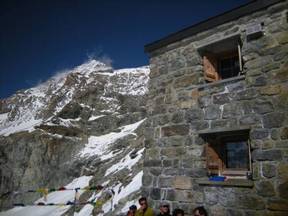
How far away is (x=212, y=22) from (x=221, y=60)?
35.4 inches

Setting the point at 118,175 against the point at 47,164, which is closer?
the point at 118,175

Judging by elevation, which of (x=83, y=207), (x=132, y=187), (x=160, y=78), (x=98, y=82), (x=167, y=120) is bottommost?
(x=83, y=207)

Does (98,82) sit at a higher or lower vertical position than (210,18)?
higher

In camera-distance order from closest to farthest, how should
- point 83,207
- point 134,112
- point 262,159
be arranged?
point 262,159, point 83,207, point 134,112

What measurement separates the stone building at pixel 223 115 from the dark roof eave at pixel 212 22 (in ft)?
0.06

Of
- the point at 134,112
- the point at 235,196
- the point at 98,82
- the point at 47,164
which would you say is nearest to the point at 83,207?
the point at 235,196

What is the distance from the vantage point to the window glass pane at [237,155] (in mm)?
5423

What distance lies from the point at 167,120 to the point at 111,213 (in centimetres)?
498

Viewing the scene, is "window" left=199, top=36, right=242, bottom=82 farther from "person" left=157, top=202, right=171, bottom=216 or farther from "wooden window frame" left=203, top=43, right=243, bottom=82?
"person" left=157, top=202, right=171, bottom=216

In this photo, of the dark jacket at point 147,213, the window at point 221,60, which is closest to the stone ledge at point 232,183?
the dark jacket at point 147,213

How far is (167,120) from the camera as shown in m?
6.44

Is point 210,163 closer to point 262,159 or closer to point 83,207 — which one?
point 262,159

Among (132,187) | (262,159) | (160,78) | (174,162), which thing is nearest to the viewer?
(262,159)

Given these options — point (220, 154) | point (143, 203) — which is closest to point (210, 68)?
point (220, 154)
